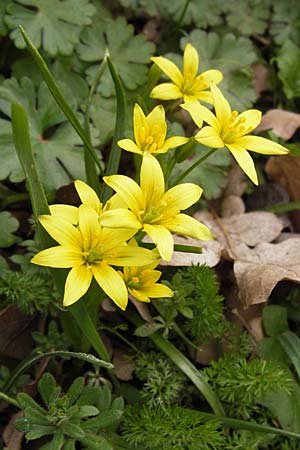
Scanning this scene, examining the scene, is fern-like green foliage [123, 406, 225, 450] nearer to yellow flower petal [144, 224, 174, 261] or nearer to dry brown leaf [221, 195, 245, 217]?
yellow flower petal [144, 224, 174, 261]

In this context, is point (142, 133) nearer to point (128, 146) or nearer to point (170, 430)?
point (128, 146)

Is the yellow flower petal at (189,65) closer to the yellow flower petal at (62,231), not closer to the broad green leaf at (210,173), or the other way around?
the broad green leaf at (210,173)

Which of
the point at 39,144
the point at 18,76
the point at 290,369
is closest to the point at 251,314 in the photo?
the point at 290,369

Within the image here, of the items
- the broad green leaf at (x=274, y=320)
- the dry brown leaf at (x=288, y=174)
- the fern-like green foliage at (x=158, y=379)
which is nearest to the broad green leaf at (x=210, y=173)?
the dry brown leaf at (x=288, y=174)

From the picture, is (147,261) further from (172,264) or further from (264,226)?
(264,226)

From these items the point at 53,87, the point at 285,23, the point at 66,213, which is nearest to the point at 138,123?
the point at 53,87
